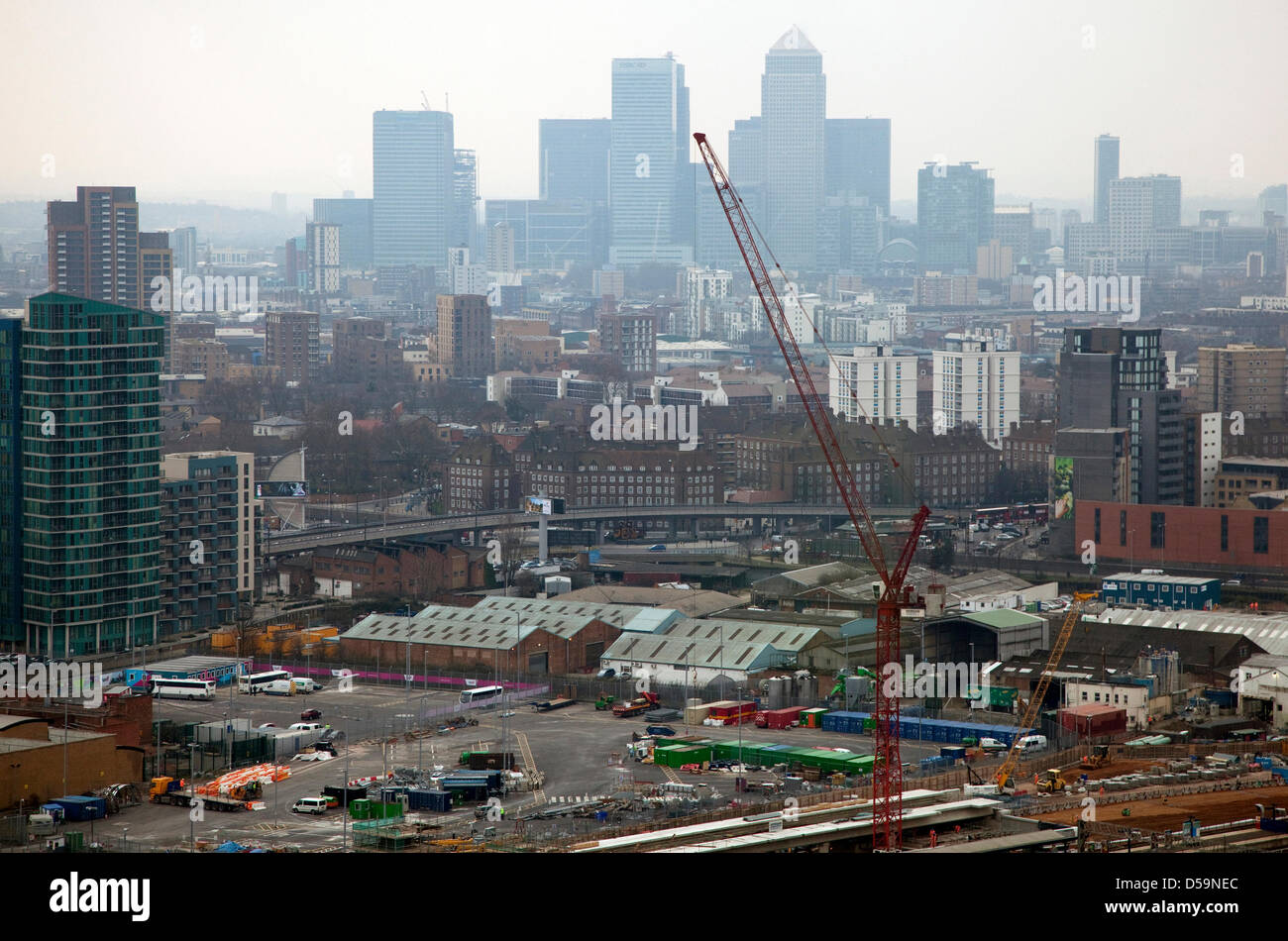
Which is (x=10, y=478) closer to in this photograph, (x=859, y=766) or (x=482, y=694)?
(x=482, y=694)

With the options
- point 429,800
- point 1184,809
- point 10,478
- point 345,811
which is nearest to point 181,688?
point 10,478

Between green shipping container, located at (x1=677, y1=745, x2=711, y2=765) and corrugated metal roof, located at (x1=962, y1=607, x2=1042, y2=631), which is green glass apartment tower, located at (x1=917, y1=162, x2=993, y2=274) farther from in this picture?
green shipping container, located at (x1=677, y1=745, x2=711, y2=765)

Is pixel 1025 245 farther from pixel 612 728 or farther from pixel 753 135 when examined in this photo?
pixel 612 728

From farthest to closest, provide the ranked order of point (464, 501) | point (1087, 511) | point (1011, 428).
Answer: point (1011, 428) → point (464, 501) → point (1087, 511)

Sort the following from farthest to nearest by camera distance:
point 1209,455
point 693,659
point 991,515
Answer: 1. point 991,515
2. point 1209,455
3. point 693,659

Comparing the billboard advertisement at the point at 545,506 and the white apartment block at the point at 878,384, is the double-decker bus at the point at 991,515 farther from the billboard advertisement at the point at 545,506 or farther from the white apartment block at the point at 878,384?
the billboard advertisement at the point at 545,506

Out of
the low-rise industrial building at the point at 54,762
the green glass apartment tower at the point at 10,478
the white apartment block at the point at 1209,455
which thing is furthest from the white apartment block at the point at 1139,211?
the low-rise industrial building at the point at 54,762
